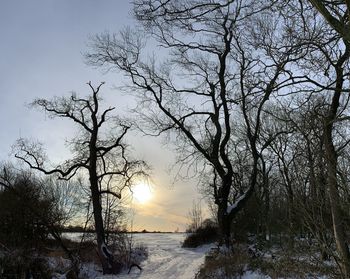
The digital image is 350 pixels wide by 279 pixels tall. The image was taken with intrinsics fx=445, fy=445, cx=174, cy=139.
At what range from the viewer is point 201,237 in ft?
121

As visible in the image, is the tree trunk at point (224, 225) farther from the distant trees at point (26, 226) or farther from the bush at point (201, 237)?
the bush at point (201, 237)

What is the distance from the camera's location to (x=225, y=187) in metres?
22.4

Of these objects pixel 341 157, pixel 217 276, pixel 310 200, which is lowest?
pixel 217 276

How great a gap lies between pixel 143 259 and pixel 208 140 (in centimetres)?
882

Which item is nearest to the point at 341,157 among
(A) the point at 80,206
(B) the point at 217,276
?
(B) the point at 217,276

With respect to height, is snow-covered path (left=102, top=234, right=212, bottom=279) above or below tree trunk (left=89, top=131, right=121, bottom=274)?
below

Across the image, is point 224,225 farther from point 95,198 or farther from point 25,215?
point 25,215

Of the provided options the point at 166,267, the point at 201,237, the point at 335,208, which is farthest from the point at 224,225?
the point at 335,208

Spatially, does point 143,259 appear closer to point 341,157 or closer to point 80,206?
point 80,206

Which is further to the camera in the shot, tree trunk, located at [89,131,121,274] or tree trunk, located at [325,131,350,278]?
tree trunk, located at [89,131,121,274]

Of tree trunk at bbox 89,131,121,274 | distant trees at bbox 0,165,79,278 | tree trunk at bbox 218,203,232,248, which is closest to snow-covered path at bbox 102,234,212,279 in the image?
tree trunk at bbox 89,131,121,274

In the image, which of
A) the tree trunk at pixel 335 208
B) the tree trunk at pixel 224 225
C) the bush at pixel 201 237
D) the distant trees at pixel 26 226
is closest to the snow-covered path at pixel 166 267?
the tree trunk at pixel 224 225

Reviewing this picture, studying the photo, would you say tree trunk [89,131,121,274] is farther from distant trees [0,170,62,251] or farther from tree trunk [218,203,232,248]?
tree trunk [218,203,232,248]

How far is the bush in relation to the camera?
36.6 metres
